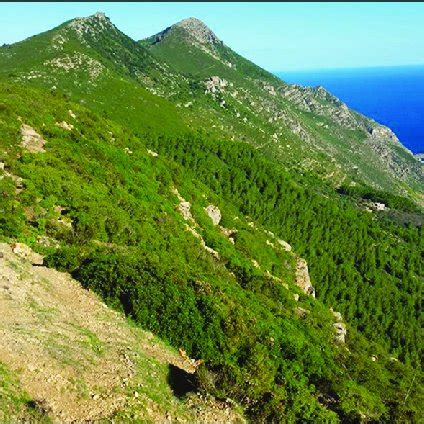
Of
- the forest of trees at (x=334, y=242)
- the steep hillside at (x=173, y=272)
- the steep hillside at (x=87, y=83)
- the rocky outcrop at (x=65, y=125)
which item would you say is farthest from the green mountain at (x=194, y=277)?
the steep hillside at (x=87, y=83)

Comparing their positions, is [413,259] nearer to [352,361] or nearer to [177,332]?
[352,361]

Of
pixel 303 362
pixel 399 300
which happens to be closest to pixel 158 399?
pixel 303 362

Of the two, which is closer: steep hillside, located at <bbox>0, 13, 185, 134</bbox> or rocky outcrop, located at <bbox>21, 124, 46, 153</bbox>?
rocky outcrop, located at <bbox>21, 124, 46, 153</bbox>

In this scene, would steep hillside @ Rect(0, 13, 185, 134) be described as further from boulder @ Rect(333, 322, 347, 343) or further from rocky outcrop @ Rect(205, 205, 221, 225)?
boulder @ Rect(333, 322, 347, 343)

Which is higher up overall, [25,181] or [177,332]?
[25,181]

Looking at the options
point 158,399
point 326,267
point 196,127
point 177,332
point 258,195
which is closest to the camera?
point 158,399

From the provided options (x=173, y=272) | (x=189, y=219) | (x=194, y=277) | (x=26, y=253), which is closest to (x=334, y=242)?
(x=189, y=219)

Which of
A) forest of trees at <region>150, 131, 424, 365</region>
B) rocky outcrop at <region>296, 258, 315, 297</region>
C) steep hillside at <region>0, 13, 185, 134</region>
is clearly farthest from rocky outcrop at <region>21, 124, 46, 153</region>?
steep hillside at <region>0, 13, 185, 134</region>

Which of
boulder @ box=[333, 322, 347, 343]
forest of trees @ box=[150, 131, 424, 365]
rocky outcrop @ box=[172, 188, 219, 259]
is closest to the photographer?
rocky outcrop @ box=[172, 188, 219, 259]

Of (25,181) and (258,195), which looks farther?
(258,195)
